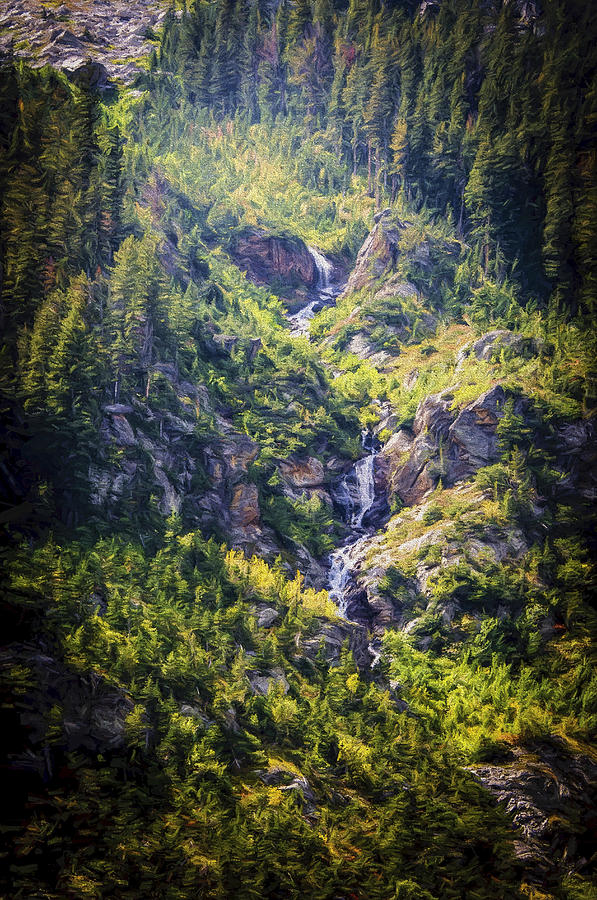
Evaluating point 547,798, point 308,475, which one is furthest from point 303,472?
point 547,798

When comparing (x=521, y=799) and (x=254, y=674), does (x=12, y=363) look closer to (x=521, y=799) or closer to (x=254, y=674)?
(x=254, y=674)

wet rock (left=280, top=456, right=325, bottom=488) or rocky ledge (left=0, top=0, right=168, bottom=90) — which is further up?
rocky ledge (left=0, top=0, right=168, bottom=90)

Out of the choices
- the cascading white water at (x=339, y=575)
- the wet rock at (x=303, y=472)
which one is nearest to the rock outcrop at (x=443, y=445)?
the wet rock at (x=303, y=472)

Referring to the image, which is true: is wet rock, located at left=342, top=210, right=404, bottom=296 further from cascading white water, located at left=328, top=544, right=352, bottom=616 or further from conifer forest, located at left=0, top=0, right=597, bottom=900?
cascading white water, located at left=328, top=544, right=352, bottom=616

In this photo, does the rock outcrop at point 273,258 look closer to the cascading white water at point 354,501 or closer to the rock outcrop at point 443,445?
the cascading white water at point 354,501

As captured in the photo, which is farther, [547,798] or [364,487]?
[364,487]

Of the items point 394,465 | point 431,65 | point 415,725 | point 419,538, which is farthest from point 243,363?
point 431,65

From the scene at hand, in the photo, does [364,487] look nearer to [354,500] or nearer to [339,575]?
[354,500]

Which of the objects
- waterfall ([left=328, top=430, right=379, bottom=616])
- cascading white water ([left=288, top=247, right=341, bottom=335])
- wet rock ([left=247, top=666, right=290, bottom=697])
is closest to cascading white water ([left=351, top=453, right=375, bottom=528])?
waterfall ([left=328, top=430, right=379, bottom=616])
